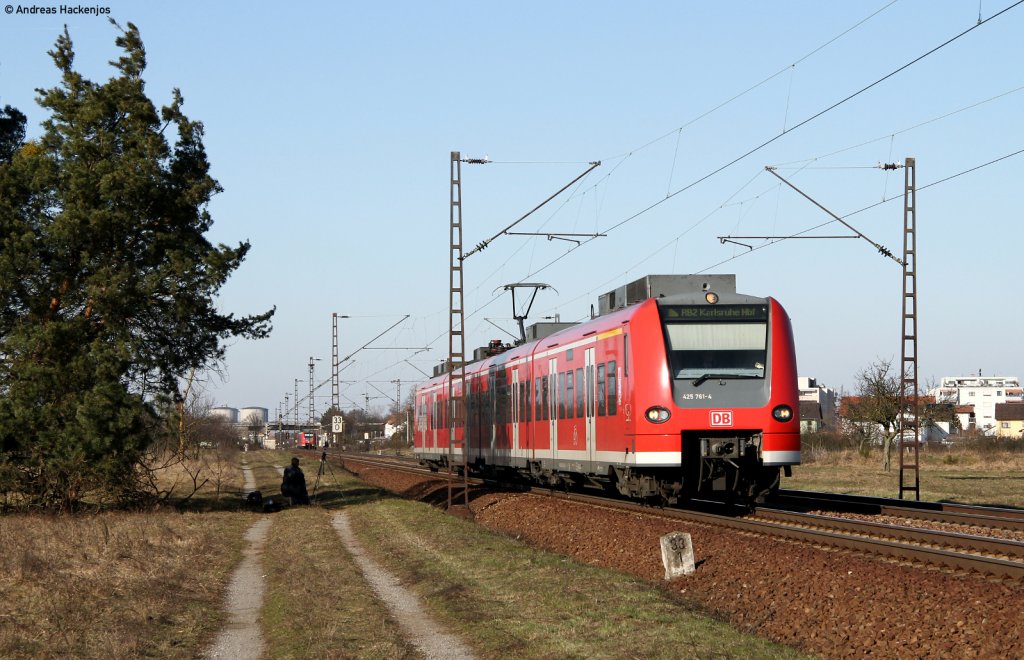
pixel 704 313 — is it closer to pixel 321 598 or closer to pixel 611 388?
pixel 611 388

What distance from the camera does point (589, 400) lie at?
24.0 m

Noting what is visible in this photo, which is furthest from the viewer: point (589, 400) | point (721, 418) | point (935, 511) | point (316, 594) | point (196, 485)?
point (196, 485)

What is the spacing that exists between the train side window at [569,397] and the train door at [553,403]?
0.99 m

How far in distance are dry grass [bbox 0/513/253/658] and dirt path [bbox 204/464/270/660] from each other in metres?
0.19

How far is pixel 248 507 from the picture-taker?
29.6m

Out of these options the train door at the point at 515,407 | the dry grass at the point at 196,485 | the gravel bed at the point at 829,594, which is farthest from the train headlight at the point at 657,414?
the dry grass at the point at 196,485

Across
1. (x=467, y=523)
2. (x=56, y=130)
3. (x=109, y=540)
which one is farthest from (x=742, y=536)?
(x=56, y=130)

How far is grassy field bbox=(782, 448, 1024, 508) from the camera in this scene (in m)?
30.5

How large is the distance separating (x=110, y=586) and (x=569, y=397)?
1324cm

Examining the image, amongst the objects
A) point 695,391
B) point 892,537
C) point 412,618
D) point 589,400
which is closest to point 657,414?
point 695,391

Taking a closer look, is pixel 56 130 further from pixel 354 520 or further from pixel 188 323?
pixel 354 520

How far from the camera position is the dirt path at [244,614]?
10.7 metres

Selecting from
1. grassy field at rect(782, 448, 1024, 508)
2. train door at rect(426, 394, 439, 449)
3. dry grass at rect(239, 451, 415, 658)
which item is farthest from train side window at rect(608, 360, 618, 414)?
train door at rect(426, 394, 439, 449)

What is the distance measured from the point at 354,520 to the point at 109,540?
281 inches
